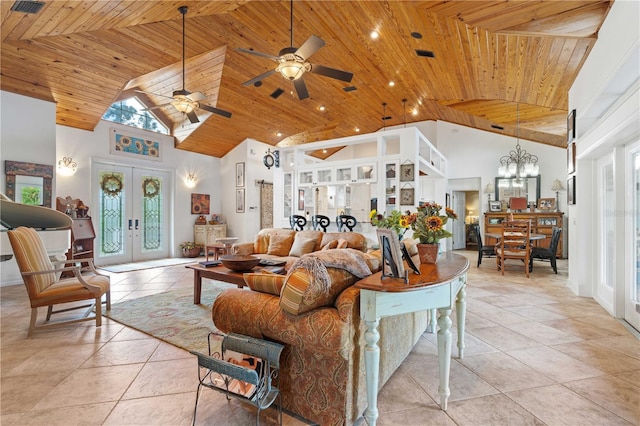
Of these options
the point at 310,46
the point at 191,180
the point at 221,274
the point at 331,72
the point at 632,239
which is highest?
the point at 310,46

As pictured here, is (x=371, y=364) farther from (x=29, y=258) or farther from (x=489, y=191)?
(x=489, y=191)

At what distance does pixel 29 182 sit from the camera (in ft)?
16.4

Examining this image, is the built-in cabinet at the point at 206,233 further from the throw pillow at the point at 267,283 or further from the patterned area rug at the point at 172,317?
the throw pillow at the point at 267,283

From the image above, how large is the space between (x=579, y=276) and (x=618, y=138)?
84.3 inches

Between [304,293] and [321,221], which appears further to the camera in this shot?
[321,221]

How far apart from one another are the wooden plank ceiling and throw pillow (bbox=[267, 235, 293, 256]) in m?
3.31

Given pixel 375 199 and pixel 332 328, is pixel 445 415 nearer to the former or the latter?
pixel 332 328

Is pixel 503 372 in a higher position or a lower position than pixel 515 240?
lower

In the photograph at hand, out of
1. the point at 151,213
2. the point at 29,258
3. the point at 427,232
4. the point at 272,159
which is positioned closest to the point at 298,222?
the point at 272,159

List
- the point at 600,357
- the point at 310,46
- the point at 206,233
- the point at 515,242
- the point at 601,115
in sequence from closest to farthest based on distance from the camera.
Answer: the point at 600,357
the point at 310,46
the point at 601,115
the point at 515,242
the point at 206,233

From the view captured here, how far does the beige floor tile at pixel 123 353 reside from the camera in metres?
2.43

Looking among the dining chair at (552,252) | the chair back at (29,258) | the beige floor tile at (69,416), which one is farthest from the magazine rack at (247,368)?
the dining chair at (552,252)

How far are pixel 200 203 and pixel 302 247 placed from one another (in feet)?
16.9

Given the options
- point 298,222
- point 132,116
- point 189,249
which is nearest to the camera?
point 298,222
